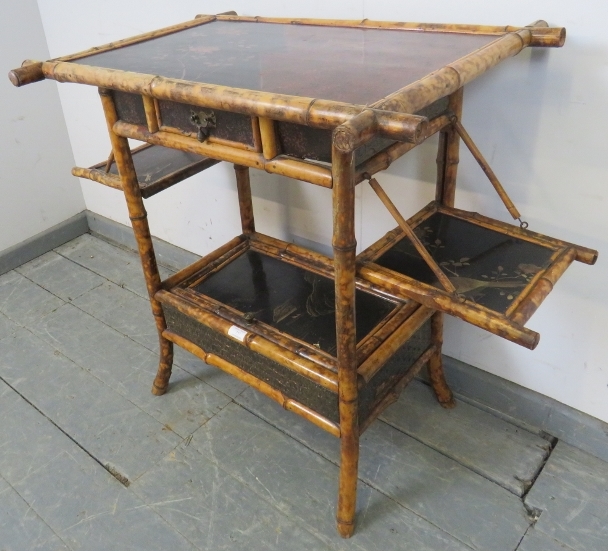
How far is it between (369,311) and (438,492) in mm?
438

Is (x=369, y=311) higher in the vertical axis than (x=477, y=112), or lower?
lower

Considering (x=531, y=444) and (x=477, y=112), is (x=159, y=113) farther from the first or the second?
(x=531, y=444)

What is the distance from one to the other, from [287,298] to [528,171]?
1.97ft

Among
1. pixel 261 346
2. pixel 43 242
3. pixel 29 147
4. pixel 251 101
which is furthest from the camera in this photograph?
pixel 43 242

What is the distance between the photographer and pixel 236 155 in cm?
98

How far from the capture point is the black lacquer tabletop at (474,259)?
3.27ft

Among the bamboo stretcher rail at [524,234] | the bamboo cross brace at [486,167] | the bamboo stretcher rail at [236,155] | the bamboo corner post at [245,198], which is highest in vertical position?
the bamboo stretcher rail at [236,155]

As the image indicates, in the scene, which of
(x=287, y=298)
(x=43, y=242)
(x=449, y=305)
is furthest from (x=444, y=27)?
(x=43, y=242)

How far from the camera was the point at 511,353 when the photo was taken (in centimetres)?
145

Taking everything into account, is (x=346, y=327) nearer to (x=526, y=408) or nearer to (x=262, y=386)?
(x=262, y=386)

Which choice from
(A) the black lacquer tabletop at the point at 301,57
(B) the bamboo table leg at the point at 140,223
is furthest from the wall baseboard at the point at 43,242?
(A) the black lacquer tabletop at the point at 301,57

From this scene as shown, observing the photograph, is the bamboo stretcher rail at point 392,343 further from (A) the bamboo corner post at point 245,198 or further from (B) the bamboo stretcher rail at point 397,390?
(A) the bamboo corner post at point 245,198

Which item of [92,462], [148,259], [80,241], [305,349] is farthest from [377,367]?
[80,241]

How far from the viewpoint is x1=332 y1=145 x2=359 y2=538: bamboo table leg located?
2.74 feet
